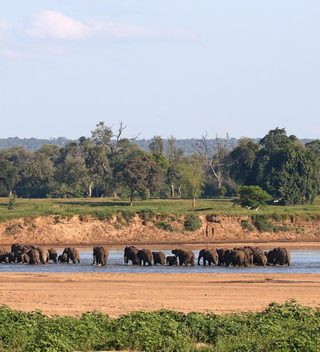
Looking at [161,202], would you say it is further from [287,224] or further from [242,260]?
[242,260]

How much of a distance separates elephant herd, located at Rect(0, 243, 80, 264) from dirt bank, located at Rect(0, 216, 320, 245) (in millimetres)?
14974

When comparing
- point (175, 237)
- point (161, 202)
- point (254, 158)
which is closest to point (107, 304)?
point (175, 237)

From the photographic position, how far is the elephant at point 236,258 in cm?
5656

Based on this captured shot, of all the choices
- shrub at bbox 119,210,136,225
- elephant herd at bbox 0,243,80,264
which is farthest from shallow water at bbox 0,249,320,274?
shrub at bbox 119,210,136,225

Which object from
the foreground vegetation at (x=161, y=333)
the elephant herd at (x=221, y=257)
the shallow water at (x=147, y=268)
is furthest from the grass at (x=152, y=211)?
the foreground vegetation at (x=161, y=333)

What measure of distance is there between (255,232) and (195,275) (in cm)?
3372

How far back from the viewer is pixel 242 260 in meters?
56.6

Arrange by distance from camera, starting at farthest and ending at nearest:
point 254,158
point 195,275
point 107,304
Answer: point 254,158
point 195,275
point 107,304

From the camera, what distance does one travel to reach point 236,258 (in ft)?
186

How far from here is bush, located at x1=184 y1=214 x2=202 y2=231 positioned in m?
81.4

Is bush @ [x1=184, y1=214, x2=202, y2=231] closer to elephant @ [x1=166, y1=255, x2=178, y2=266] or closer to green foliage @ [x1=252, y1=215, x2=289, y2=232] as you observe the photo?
green foliage @ [x1=252, y1=215, x2=289, y2=232]

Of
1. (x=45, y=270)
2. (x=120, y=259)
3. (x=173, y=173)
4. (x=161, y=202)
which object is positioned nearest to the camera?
(x=45, y=270)

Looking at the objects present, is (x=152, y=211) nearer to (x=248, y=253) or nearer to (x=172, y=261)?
(x=172, y=261)

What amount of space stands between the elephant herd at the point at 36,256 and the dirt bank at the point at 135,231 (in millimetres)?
14974
